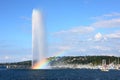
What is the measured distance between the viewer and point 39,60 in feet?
564
